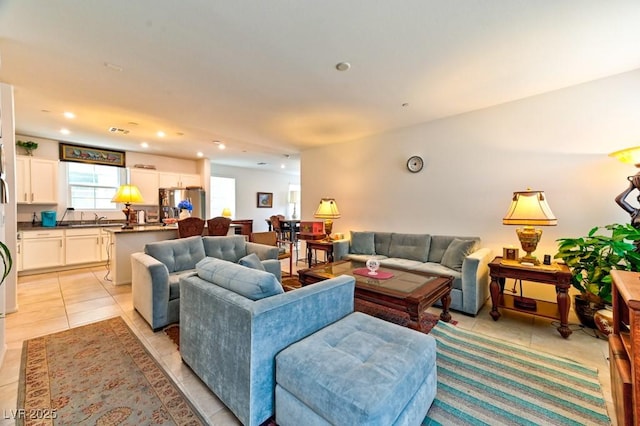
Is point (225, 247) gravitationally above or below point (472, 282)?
above

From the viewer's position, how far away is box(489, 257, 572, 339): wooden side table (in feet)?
7.93

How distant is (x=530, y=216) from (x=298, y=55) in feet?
9.26

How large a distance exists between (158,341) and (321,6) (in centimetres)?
304

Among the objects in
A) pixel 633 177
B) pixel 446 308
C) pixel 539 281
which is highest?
pixel 633 177

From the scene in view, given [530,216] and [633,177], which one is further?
[530,216]

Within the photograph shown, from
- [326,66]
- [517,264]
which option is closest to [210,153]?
[326,66]

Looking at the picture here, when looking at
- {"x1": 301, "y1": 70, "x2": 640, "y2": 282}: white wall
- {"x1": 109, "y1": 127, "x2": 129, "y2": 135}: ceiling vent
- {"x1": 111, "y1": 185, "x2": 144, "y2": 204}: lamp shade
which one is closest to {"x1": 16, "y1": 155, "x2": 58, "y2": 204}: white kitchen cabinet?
{"x1": 109, "y1": 127, "x2": 129, "y2": 135}: ceiling vent

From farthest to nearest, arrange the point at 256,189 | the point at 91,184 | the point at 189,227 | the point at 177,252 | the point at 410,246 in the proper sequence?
the point at 256,189 < the point at 91,184 < the point at 189,227 < the point at 410,246 < the point at 177,252

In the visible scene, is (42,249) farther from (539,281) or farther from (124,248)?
(539,281)

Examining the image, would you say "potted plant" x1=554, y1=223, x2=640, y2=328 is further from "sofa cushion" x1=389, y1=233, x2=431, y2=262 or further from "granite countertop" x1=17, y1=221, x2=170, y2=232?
"granite countertop" x1=17, y1=221, x2=170, y2=232

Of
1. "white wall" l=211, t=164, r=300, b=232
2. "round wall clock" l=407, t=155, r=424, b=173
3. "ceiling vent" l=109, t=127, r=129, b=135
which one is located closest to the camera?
"round wall clock" l=407, t=155, r=424, b=173

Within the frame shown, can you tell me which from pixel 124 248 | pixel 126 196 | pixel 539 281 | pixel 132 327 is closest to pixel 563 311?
pixel 539 281

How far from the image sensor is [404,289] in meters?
2.34

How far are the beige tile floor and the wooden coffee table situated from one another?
0.56 metres
